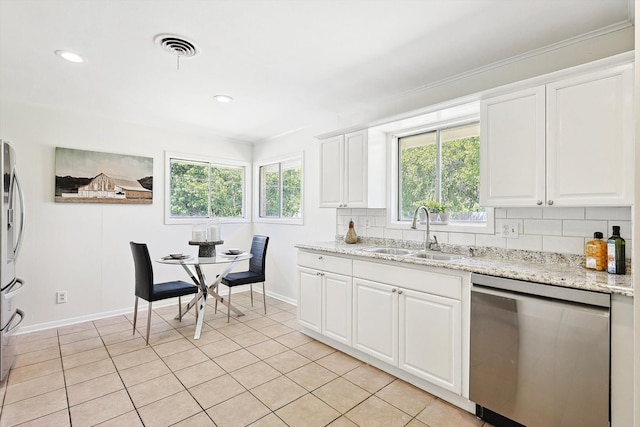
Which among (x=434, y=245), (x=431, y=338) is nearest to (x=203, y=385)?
(x=431, y=338)

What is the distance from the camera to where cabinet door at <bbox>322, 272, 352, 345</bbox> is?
281 centimetres

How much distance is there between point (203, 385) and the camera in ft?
7.75

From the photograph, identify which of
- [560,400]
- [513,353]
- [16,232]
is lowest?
[560,400]

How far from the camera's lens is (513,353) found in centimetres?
183

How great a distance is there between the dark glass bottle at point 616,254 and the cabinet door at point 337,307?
1.73m

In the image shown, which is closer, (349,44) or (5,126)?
(349,44)

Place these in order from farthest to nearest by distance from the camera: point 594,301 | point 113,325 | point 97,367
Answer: point 113,325
point 97,367
point 594,301

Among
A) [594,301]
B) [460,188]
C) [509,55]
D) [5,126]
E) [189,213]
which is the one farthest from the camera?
[189,213]

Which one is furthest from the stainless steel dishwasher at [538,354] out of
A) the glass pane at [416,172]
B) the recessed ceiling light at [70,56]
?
the recessed ceiling light at [70,56]

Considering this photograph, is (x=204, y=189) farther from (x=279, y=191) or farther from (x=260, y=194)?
(x=279, y=191)

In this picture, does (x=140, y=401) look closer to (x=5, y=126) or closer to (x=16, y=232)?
(x=16, y=232)

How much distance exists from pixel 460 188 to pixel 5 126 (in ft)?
15.0

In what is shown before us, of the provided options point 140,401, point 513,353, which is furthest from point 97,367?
point 513,353

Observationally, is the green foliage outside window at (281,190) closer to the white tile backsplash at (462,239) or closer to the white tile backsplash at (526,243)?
the white tile backsplash at (462,239)
